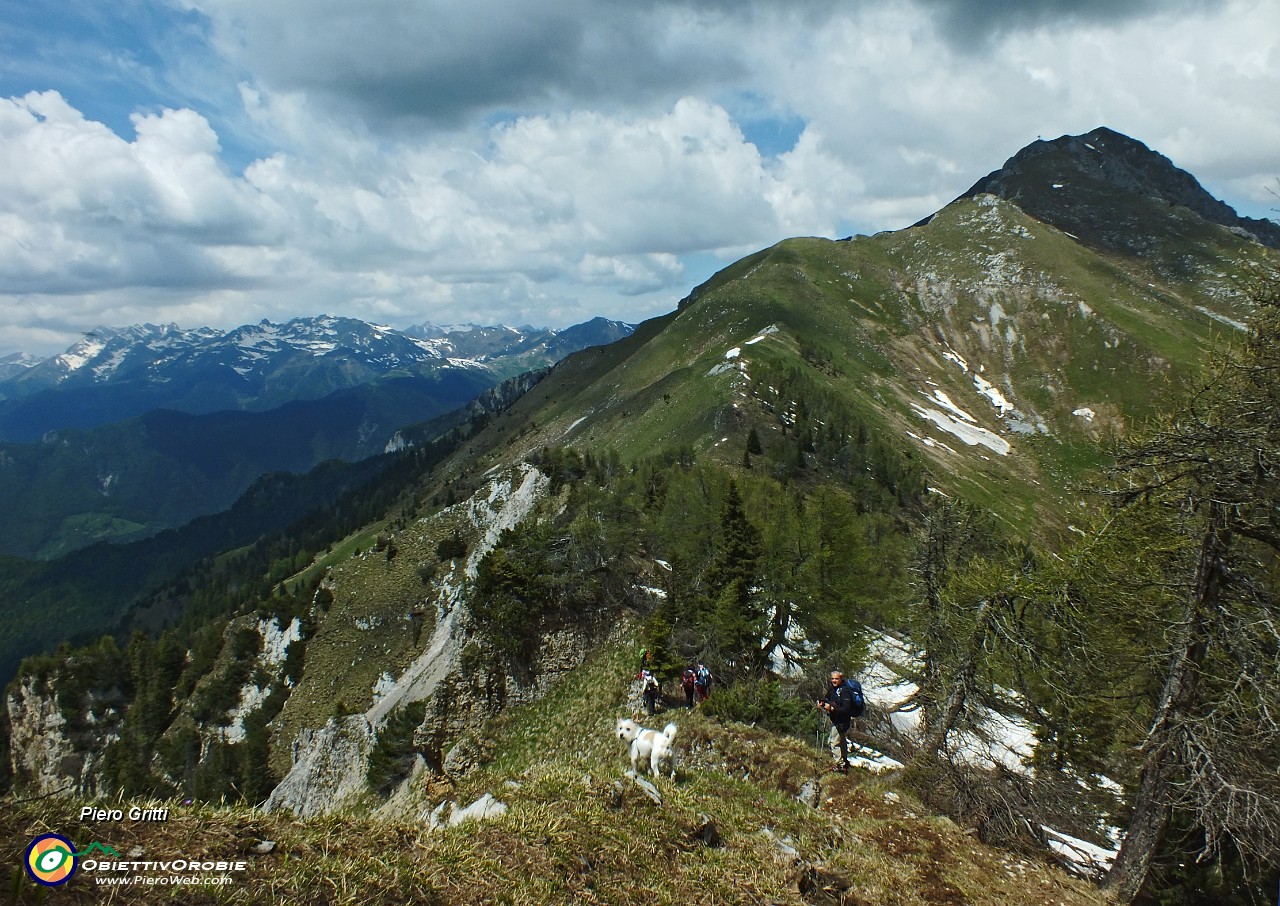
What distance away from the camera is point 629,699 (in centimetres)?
2473

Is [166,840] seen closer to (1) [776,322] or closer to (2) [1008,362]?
(1) [776,322]

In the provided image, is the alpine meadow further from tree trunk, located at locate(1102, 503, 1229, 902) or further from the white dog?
the white dog

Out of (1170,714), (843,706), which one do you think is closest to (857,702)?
(843,706)

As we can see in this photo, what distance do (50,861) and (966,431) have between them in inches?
6694

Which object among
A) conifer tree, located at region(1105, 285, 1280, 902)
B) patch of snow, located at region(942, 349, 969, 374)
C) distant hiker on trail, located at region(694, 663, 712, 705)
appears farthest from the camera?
patch of snow, located at region(942, 349, 969, 374)

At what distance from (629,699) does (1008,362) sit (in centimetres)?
20382

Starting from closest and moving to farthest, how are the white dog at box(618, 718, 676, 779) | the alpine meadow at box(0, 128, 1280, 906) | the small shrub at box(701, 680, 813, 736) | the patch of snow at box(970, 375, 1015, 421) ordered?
the alpine meadow at box(0, 128, 1280, 906) → the white dog at box(618, 718, 676, 779) → the small shrub at box(701, 680, 813, 736) → the patch of snow at box(970, 375, 1015, 421)

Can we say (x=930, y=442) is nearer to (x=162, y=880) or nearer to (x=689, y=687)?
(x=689, y=687)

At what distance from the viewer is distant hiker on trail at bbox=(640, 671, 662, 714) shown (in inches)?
873

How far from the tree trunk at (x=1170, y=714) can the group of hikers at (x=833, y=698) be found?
18.9 ft

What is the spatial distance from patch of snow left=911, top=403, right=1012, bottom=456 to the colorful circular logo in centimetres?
15837

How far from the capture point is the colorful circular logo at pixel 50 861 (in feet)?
16.7

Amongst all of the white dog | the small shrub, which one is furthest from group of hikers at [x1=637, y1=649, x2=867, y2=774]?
the white dog

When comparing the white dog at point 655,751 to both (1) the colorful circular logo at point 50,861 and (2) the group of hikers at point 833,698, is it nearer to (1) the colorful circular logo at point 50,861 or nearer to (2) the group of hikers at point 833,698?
(2) the group of hikers at point 833,698
